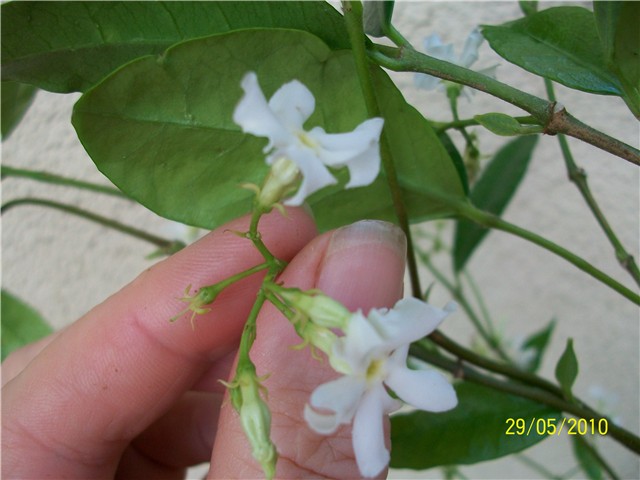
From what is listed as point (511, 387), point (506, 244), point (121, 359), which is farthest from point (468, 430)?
point (506, 244)

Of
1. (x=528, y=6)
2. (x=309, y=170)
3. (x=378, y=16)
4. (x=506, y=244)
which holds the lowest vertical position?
(x=309, y=170)

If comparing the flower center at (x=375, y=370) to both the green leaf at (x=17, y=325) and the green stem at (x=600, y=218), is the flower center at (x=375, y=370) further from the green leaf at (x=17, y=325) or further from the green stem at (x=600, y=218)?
the green leaf at (x=17, y=325)

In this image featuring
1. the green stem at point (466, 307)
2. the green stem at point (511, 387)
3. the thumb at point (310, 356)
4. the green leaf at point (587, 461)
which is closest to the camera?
the thumb at point (310, 356)

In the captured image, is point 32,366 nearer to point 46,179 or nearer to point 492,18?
point 46,179

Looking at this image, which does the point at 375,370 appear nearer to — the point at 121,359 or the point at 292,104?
the point at 292,104

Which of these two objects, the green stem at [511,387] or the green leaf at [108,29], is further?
the green stem at [511,387]

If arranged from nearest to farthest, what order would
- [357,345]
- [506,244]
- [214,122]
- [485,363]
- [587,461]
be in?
[357,345] → [214,122] → [485,363] → [587,461] → [506,244]

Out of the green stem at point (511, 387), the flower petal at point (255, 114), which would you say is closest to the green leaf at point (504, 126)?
the flower petal at point (255, 114)
